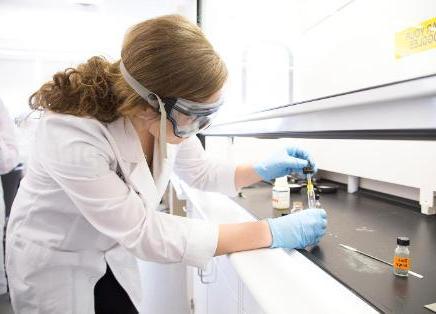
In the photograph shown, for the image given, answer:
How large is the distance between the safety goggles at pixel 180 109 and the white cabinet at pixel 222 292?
353 millimetres

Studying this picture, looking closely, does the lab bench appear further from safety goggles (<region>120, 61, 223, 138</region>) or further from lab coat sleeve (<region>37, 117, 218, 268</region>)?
safety goggles (<region>120, 61, 223, 138</region>)

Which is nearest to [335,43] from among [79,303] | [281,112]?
[281,112]

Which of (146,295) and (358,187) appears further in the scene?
(146,295)

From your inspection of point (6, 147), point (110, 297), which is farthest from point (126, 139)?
point (6, 147)

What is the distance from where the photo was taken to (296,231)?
2.72ft

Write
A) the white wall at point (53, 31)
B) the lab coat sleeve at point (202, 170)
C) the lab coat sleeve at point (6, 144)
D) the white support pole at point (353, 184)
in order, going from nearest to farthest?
1. the lab coat sleeve at point (202, 170)
2. the white support pole at point (353, 184)
3. the lab coat sleeve at point (6, 144)
4. the white wall at point (53, 31)

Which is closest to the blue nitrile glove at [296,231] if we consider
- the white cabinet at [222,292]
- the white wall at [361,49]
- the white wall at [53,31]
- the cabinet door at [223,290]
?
the white cabinet at [222,292]

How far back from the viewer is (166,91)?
82 cm

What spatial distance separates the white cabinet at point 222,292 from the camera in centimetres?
108

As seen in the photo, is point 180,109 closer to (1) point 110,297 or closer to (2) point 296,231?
(2) point 296,231

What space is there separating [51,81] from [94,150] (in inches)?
11.1

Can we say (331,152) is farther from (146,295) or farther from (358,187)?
(146,295)

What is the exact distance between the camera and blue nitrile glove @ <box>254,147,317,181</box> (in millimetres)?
1212

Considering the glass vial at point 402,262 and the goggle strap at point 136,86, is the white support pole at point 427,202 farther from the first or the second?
the goggle strap at point 136,86
